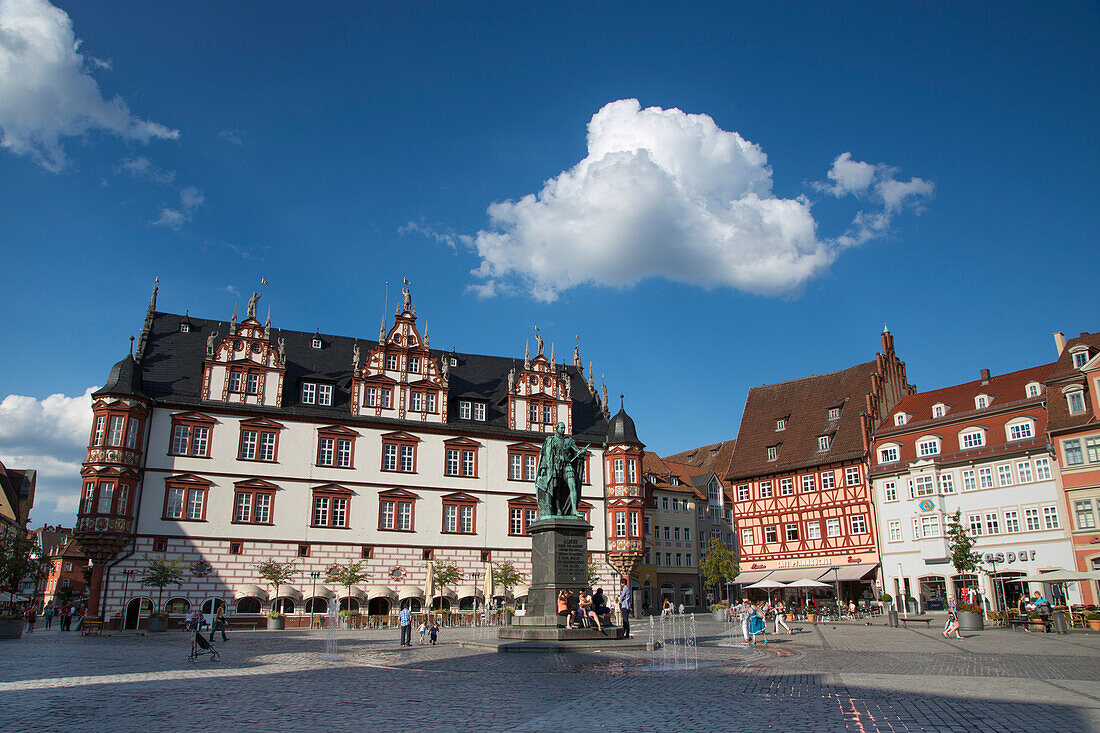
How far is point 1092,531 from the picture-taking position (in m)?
38.6

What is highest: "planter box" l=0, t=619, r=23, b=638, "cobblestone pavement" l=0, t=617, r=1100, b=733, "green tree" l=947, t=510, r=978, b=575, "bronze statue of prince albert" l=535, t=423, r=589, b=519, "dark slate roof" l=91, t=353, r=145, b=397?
"dark slate roof" l=91, t=353, r=145, b=397

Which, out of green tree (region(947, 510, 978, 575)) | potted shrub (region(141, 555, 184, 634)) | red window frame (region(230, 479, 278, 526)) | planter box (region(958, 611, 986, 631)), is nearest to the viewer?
planter box (region(958, 611, 986, 631))

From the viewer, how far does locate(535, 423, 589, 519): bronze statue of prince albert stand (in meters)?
23.1

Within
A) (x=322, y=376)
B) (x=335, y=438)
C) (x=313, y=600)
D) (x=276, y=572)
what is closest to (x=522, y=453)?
(x=335, y=438)

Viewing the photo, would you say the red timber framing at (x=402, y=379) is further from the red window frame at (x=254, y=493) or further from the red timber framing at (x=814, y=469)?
the red timber framing at (x=814, y=469)

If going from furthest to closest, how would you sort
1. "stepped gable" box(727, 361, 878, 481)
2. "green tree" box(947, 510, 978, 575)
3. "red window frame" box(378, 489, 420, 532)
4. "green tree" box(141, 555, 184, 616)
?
"stepped gable" box(727, 361, 878, 481), "red window frame" box(378, 489, 420, 532), "green tree" box(947, 510, 978, 575), "green tree" box(141, 555, 184, 616)

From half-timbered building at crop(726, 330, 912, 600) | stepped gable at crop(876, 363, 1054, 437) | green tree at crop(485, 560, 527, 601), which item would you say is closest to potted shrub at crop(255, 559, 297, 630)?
green tree at crop(485, 560, 527, 601)

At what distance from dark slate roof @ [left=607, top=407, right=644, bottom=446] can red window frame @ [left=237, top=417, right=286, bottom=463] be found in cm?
2000

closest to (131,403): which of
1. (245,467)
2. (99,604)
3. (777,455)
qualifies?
(245,467)

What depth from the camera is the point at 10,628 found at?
29.2 metres

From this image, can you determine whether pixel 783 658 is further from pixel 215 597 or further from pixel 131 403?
pixel 131 403

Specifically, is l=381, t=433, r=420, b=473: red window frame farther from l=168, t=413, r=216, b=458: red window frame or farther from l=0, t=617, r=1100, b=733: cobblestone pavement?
l=0, t=617, r=1100, b=733: cobblestone pavement

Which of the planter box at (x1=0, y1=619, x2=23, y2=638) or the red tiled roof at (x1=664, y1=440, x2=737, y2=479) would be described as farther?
the red tiled roof at (x1=664, y1=440, x2=737, y2=479)

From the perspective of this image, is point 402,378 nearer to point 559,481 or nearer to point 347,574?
point 347,574
